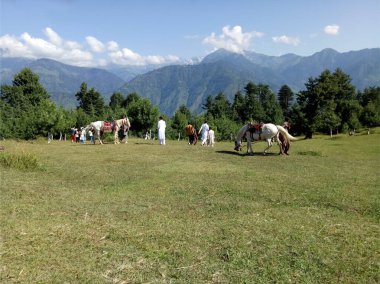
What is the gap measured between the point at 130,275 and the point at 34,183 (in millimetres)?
8128

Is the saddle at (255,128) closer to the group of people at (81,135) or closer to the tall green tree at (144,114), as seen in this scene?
the group of people at (81,135)

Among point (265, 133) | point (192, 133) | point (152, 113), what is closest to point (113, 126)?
Answer: point (192, 133)

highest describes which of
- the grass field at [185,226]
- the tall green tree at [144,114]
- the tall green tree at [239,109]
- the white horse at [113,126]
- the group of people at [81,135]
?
the tall green tree at [239,109]

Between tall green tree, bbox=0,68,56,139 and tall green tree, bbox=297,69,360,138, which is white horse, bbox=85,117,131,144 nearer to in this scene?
tall green tree, bbox=0,68,56,139

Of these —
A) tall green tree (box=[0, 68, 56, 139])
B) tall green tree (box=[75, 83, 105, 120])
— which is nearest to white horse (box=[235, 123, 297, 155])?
tall green tree (box=[0, 68, 56, 139])

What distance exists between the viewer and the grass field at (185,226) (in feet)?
21.5

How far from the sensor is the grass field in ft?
21.5

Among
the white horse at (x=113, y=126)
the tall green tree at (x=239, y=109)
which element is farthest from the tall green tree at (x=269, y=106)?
the white horse at (x=113, y=126)

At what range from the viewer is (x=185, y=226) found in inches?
346

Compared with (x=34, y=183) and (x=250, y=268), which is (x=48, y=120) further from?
(x=250, y=268)

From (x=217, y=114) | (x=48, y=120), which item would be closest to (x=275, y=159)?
(x=48, y=120)

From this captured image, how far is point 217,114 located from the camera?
116 meters

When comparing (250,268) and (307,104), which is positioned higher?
(307,104)

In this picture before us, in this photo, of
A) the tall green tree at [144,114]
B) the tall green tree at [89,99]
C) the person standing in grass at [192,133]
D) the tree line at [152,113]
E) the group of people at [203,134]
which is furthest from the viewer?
the tall green tree at [89,99]
